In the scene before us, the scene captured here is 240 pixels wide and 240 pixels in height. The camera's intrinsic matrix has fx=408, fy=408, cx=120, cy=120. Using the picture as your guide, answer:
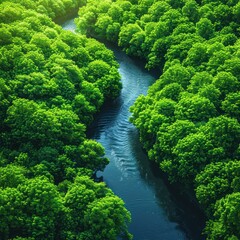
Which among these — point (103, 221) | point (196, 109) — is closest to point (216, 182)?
point (196, 109)

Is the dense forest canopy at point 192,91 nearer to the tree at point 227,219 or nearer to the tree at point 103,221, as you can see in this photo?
the tree at point 227,219

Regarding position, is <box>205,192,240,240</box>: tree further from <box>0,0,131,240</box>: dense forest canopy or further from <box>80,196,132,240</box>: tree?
<box>80,196,132,240</box>: tree

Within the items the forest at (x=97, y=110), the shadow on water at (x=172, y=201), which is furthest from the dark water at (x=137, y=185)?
the forest at (x=97, y=110)

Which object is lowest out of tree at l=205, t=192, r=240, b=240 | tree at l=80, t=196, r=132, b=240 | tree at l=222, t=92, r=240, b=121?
tree at l=80, t=196, r=132, b=240

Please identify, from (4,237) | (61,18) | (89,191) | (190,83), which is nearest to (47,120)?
(89,191)

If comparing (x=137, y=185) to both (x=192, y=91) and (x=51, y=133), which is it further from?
(x=192, y=91)

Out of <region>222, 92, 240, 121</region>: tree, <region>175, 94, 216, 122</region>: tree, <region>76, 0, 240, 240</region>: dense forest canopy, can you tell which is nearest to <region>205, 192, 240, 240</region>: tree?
<region>76, 0, 240, 240</region>: dense forest canopy

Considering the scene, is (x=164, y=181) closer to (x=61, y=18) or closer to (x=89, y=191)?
(x=89, y=191)
